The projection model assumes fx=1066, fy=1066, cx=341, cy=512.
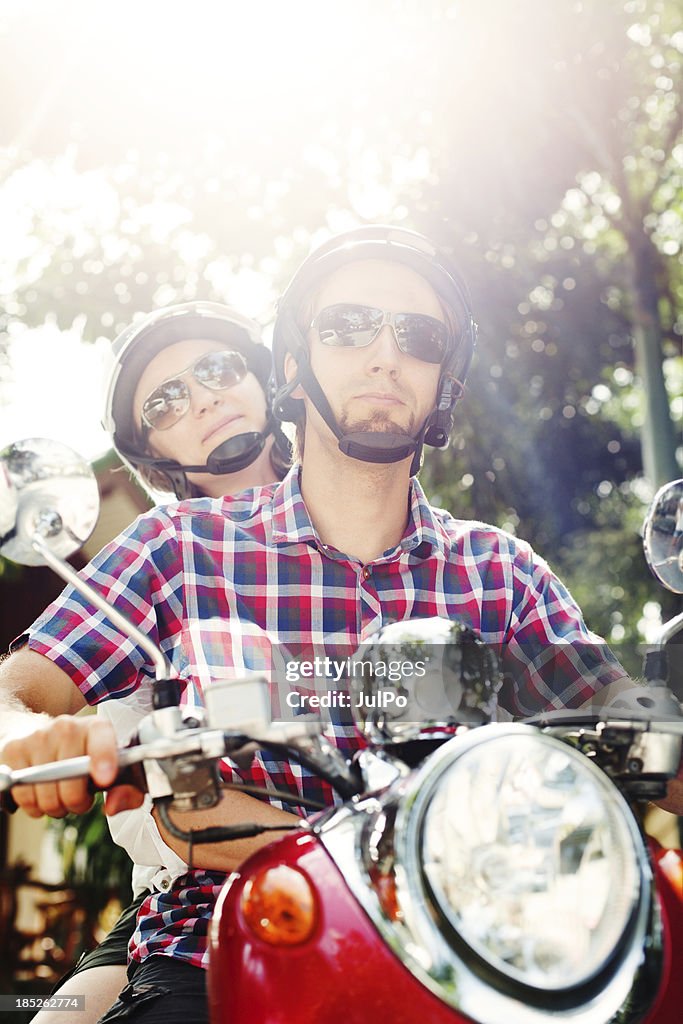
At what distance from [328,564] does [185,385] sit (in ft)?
4.35

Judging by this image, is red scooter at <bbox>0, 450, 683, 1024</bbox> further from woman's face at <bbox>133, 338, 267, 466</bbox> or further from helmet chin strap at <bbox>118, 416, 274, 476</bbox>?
woman's face at <bbox>133, 338, 267, 466</bbox>

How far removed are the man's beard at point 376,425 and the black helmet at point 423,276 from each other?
0.08ft

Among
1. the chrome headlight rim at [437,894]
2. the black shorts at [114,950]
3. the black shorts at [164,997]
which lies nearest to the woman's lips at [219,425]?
the black shorts at [114,950]

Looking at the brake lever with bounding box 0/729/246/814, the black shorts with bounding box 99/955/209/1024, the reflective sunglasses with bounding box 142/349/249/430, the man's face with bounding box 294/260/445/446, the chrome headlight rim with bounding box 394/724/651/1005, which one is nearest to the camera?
the chrome headlight rim with bounding box 394/724/651/1005

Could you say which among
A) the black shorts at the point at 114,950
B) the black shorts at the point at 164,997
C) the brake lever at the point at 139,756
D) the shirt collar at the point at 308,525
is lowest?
the black shorts at the point at 114,950

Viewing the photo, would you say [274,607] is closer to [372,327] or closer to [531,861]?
[372,327]

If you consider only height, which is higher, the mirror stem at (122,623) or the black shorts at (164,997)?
the mirror stem at (122,623)

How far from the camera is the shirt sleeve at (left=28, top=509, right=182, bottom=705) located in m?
1.91

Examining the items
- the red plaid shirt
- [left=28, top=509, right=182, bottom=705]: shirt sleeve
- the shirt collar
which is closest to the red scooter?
the red plaid shirt

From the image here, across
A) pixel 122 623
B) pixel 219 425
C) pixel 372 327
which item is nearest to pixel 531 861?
pixel 122 623

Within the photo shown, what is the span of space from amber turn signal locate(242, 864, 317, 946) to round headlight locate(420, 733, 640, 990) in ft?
0.41

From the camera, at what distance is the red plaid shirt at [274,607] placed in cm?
189

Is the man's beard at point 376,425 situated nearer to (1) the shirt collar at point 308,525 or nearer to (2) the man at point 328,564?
(2) the man at point 328,564

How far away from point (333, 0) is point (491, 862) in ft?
20.9
